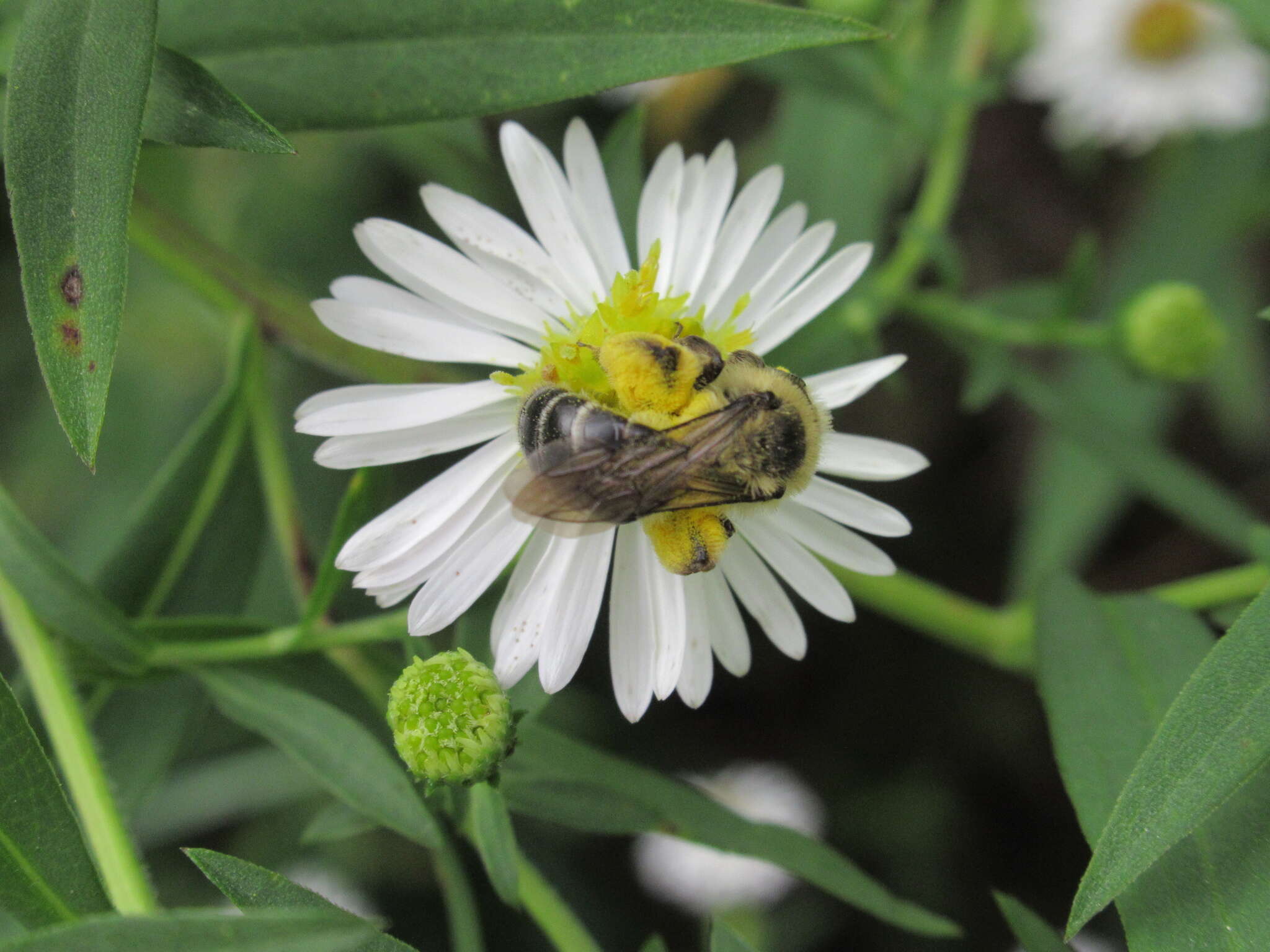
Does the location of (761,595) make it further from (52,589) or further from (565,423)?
(52,589)

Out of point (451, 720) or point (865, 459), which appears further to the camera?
point (865, 459)

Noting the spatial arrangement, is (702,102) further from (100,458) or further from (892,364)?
(892,364)

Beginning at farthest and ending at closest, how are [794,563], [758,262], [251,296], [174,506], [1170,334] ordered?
1. [1170,334]
2. [251,296]
3. [174,506]
4. [758,262]
5. [794,563]

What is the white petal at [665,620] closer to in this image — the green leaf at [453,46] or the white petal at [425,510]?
the white petal at [425,510]

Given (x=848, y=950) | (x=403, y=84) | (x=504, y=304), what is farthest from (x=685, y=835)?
(x=848, y=950)

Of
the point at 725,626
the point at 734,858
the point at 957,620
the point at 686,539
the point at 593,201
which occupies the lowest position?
the point at 734,858

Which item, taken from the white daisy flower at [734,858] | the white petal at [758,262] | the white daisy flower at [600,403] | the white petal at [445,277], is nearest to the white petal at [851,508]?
the white daisy flower at [600,403]

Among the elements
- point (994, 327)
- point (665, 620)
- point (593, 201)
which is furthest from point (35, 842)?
point (994, 327)
